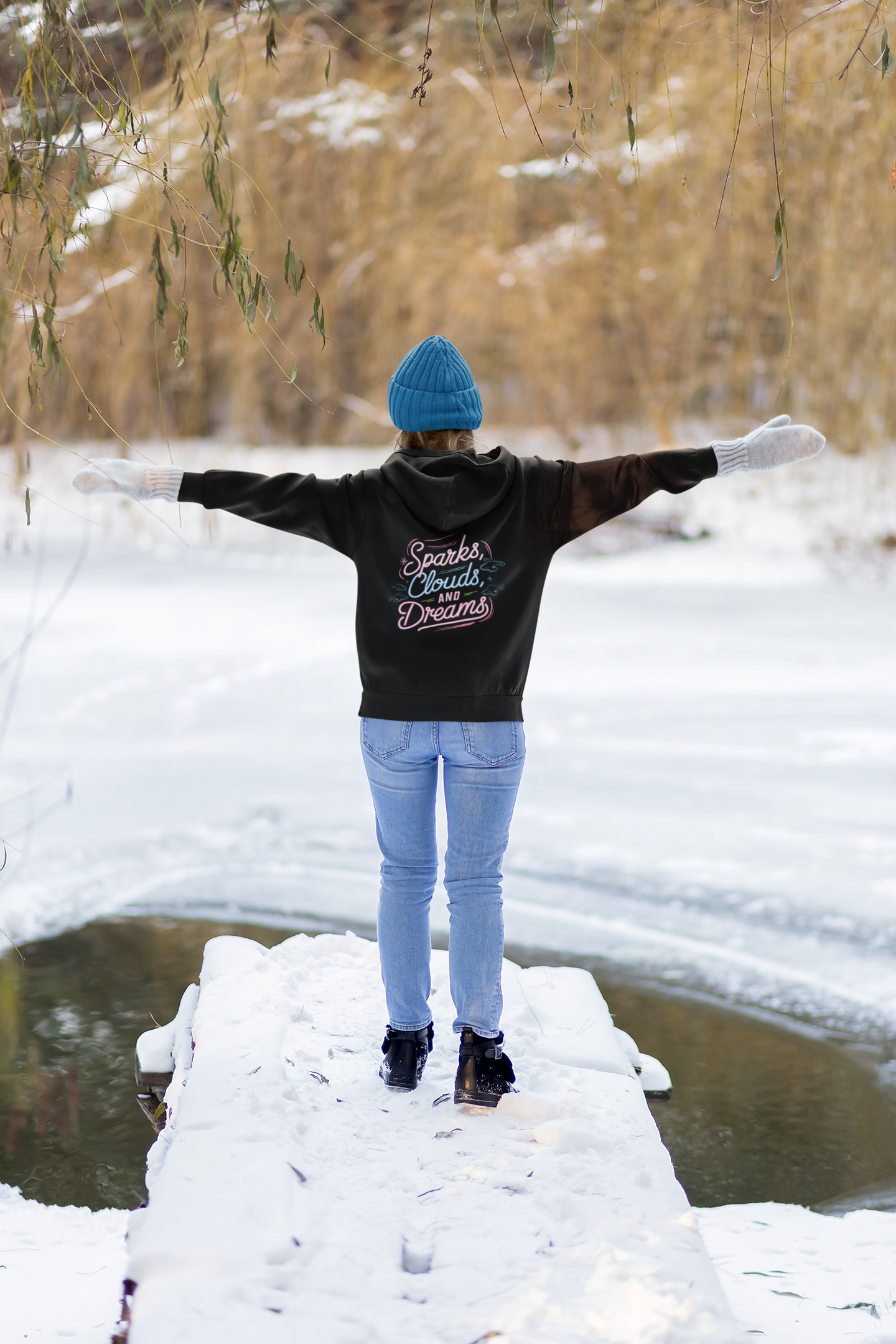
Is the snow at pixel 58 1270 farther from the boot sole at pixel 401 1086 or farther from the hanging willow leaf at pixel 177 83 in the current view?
the hanging willow leaf at pixel 177 83

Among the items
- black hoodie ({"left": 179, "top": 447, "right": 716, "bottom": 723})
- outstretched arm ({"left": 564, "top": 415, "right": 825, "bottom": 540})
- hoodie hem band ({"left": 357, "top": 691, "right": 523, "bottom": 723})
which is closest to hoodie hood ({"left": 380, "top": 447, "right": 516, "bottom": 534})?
black hoodie ({"left": 179, "top": 447, "right": 716, "bottom": 723})

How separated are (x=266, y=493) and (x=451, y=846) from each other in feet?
2.09

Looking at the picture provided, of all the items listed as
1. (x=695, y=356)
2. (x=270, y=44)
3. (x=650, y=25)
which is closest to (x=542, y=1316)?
(x=270, y=44)

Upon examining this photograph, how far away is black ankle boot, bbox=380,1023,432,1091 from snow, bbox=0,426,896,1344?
0.58ft

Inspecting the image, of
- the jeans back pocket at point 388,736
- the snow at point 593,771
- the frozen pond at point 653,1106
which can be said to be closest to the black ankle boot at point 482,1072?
the snow at point 593,771

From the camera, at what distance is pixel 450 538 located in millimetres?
2020

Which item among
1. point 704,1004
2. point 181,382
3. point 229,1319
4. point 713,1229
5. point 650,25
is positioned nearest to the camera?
point 229,1319

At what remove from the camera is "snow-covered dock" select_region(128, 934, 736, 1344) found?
1.53 m

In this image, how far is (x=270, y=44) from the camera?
1.96m

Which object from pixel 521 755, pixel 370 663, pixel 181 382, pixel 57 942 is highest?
pixel 181 382

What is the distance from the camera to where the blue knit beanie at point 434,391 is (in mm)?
2045

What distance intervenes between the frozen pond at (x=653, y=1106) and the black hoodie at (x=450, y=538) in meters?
0.80

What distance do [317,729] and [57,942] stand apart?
2142 millimetres

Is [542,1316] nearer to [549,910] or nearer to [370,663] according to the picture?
[370,663]
